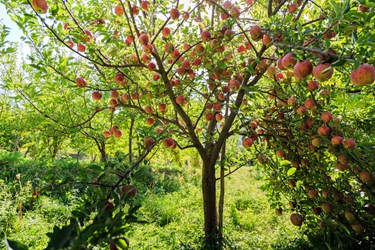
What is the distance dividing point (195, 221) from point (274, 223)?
65.1 inches

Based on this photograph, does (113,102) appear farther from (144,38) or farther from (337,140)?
(337,140)

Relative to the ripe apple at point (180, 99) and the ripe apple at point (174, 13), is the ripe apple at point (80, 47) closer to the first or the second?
the ripe apple at point (174, 13)

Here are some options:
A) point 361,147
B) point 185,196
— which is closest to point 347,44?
point 361,147

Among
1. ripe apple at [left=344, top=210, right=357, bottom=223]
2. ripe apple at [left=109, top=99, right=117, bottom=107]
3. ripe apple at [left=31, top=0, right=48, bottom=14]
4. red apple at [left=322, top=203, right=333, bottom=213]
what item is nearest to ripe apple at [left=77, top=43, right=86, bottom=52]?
ripe apple at [left=109, top=99, right=117, bottom=107]

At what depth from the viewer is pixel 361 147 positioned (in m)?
2.09

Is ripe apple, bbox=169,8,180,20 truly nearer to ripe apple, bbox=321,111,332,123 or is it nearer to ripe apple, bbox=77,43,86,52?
ripe apple, bbox=77,43,86,52

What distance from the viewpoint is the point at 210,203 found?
3826 mm

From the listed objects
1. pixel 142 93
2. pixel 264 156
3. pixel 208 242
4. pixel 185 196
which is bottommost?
pixel 208 242

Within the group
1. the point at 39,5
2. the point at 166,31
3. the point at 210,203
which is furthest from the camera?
the point at 210,203

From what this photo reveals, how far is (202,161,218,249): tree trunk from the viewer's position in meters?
3.71

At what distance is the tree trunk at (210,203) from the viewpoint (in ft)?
12.2

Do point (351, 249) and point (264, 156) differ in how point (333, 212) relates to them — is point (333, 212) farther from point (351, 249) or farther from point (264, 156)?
point (264, 156)

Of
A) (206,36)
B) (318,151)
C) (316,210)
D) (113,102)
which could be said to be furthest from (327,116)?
(113,102)

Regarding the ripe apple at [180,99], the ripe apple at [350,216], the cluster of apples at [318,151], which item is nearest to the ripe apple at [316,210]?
the cluster of apples at [318,151]
